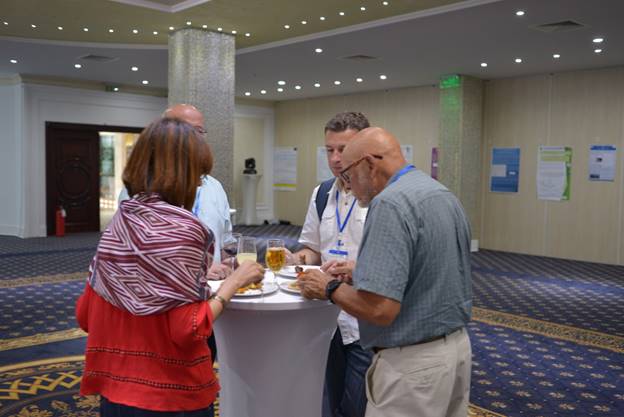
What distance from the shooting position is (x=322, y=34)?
352 inches

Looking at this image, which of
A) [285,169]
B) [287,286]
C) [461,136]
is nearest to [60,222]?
[285,169]

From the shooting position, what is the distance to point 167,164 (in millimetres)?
1770

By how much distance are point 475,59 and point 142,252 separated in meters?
9.70

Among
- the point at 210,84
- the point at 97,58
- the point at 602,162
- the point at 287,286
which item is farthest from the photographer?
the point at 97,58

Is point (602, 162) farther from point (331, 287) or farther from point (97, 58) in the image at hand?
point (331, 287)

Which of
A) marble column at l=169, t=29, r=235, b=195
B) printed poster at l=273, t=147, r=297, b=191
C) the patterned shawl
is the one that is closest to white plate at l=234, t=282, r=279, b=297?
the patterned shawl

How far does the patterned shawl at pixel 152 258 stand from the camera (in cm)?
167

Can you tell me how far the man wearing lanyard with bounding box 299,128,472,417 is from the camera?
5.93 ft

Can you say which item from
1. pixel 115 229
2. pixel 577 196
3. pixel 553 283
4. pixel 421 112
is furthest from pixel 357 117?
pixel 421 112

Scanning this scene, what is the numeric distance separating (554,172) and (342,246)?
390 inches

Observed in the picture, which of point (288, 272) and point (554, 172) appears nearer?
point (288, 272)

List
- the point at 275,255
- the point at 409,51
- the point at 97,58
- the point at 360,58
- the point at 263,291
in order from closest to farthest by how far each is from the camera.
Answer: the point at 263,291, the point at 275,255, the point at 409,51, the point at 360,58, the point at 97,58

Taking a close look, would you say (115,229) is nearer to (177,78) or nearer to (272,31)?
(177,78)

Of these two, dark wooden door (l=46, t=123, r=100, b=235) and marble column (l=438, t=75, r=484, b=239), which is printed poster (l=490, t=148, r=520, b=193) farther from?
dark wooden door (l=46, t=123, r=100, b=235)
